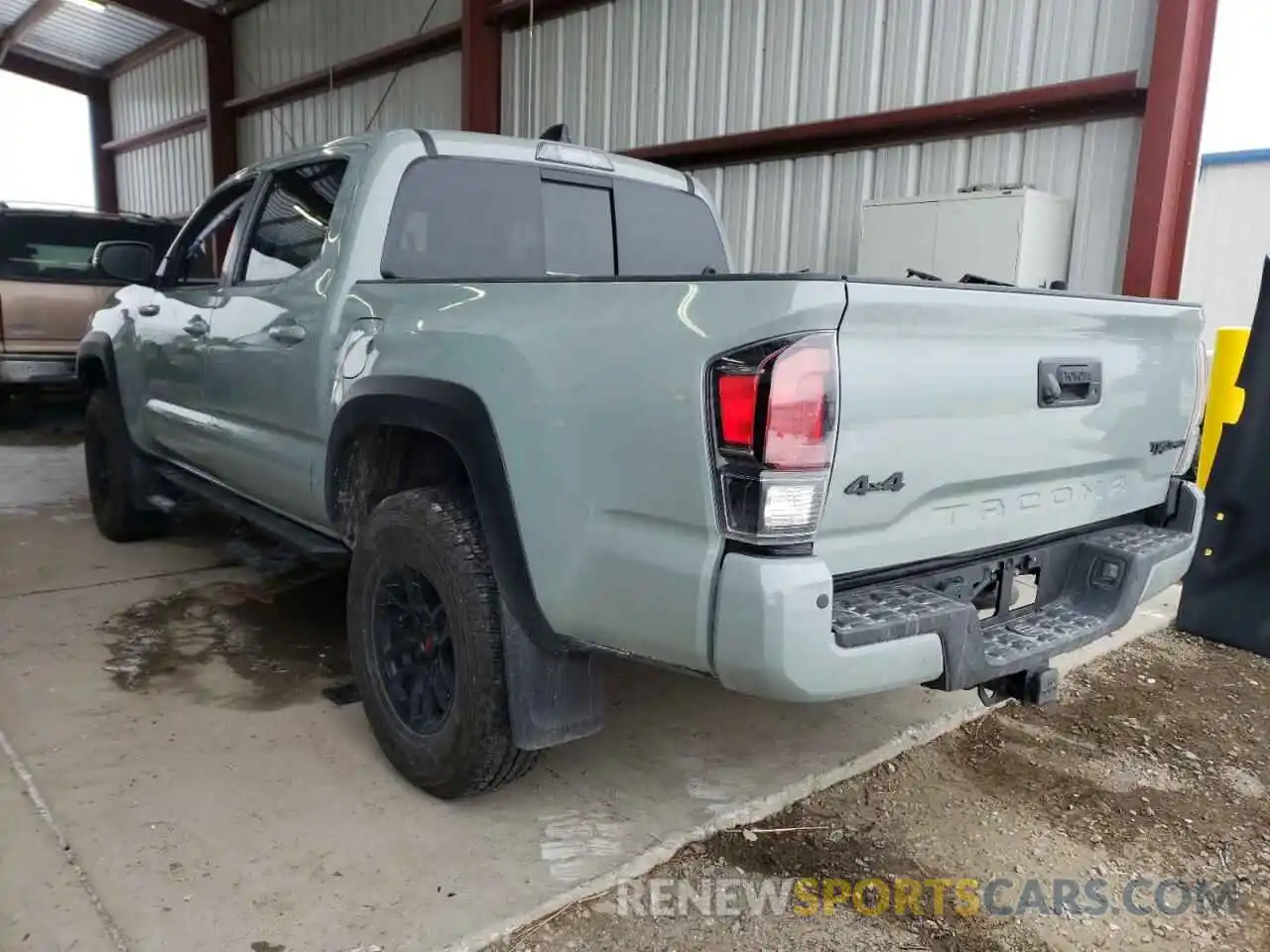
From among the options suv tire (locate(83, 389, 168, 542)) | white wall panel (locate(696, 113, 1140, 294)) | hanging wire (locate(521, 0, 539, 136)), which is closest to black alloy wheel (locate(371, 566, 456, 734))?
suv tire (locate(83, 389, 168, 542))

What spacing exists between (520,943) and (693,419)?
123cm

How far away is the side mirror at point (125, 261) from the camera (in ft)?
14.4

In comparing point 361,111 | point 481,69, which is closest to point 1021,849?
point 481,69

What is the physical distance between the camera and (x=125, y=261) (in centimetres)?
439

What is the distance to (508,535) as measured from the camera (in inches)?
86.7

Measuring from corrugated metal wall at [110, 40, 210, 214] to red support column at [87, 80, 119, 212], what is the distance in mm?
185

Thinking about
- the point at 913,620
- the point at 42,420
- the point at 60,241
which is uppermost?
the point at 60,241

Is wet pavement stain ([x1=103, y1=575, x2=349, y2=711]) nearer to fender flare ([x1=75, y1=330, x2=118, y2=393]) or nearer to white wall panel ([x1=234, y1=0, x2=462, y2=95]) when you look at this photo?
fender flare ([x1=75, y1=330, x2=118, y2=393])

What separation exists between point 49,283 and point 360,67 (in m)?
5.83

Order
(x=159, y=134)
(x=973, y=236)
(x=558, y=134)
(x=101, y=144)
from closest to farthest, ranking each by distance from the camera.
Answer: (x=558, y=134), (x=973, y=236), (x=159, y=134), (x=101, y=144)

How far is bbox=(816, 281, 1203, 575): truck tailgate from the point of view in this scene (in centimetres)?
187

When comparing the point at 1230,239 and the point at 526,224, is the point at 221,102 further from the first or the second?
the point at 1230,239

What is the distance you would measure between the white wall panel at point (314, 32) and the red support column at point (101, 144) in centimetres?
589

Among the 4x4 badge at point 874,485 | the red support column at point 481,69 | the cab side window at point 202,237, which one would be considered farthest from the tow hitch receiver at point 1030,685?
the red support column at point 481,69
